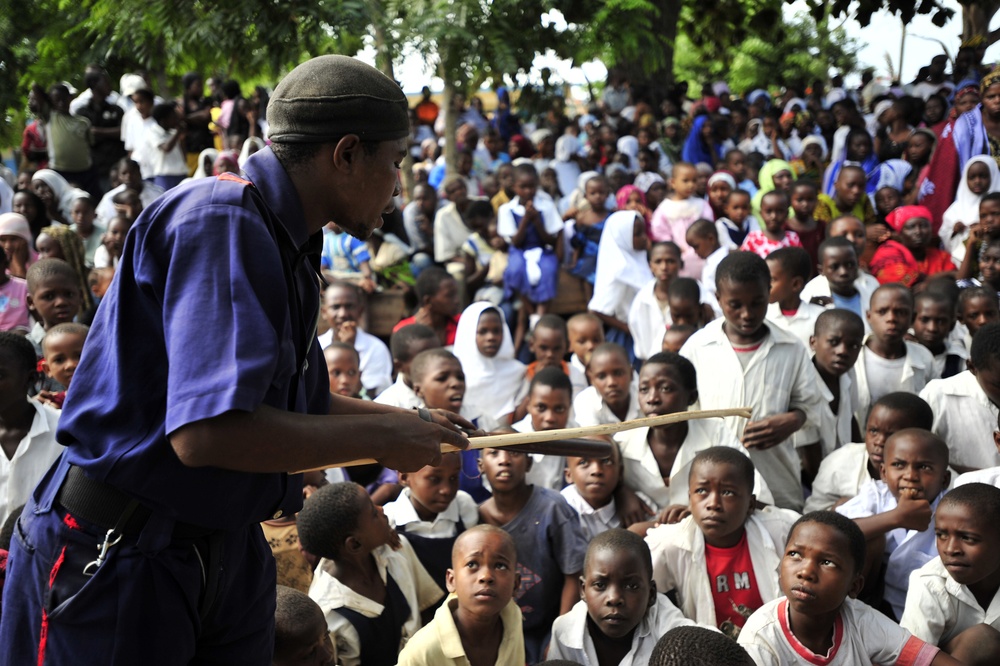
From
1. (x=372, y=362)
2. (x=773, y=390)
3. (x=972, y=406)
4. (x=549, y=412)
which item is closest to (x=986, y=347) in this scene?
(x=972, y=406)

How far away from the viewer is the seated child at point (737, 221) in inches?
302

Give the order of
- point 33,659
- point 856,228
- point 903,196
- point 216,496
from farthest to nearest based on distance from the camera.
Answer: point 903,196
point 856,228
point 33,659
point 216,496

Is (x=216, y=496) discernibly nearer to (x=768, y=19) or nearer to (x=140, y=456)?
(x=140, y=456)

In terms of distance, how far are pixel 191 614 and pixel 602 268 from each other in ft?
19.3

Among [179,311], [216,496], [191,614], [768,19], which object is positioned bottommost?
[191,614]

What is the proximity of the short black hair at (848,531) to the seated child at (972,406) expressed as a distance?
1.38 metres

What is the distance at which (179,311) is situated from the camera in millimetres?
1595

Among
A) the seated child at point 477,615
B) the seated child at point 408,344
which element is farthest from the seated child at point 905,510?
the seated child at point 408,344

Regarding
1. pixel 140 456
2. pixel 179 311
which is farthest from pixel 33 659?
pixel 179 311

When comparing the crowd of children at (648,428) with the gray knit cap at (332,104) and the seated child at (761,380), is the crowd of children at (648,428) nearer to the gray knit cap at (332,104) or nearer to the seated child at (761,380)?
the seated child at (761,380)

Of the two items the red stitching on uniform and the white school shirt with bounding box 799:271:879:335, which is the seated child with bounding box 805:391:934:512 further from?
the red stitching on uniform

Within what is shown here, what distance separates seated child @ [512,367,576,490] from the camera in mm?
4832

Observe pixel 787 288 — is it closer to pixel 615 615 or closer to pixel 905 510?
pixel 905 510

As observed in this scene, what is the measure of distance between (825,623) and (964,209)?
5440 millimetres
